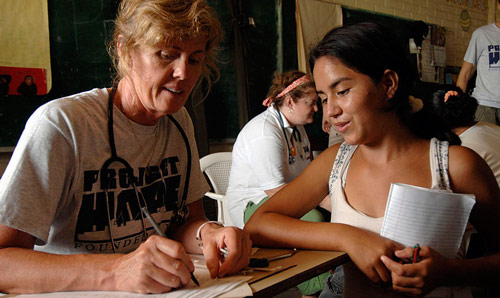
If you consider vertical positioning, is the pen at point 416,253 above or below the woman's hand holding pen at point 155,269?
below

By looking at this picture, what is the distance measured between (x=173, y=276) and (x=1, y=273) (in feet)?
1.19

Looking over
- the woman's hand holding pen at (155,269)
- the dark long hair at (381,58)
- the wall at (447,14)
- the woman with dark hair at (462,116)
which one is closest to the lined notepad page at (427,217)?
the dark long hair at (381,58)

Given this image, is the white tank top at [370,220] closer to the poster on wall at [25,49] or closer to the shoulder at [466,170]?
the shoulder at [466,170]

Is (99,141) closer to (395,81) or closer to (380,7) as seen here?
Result: (395,81)

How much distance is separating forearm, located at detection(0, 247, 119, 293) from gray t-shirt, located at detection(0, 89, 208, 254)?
0.09 m

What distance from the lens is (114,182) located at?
1.14 metres

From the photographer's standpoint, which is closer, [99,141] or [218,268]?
[218,268]

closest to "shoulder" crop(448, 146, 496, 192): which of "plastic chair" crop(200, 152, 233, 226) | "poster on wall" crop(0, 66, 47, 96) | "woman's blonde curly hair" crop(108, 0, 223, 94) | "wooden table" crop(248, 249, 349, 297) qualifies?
"wooden table" crop(248, 249, 349, 297)

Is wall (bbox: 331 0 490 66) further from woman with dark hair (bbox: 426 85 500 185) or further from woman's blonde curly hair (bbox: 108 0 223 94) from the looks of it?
woman's blonde curly hair (bbox: 108 0 223 94)

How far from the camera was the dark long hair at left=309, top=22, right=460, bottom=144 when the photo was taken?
1.29 metres

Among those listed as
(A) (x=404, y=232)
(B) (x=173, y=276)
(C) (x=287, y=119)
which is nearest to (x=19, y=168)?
(B) (x=173, y=276)

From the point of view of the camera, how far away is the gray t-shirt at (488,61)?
4184 millimetres

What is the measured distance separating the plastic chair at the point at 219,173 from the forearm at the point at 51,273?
2210 mm

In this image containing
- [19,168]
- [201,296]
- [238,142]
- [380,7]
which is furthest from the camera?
[380,7]
